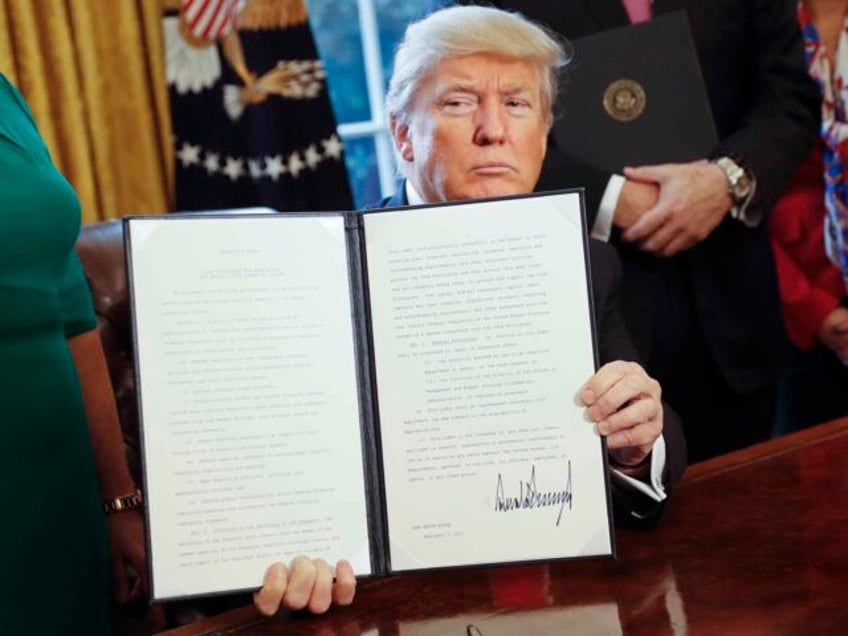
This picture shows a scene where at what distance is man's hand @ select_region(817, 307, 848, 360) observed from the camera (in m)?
2.87

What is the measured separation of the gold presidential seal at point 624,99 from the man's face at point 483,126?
61 cm

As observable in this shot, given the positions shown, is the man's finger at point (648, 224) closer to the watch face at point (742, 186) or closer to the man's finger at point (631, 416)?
the watch face at point (742, 186)

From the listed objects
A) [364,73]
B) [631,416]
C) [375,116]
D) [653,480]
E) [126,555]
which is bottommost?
[126,555]

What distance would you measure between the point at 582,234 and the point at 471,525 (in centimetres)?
37

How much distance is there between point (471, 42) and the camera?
6.06 ft

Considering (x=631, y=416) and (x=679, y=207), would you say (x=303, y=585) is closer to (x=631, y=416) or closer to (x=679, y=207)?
(x=631, y=416)

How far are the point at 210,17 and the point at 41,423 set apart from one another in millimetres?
1695

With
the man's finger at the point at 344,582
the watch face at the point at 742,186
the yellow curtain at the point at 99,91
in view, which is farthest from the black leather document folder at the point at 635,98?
the man's finger at the point at 344,582

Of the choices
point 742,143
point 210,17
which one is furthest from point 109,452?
point 210,17

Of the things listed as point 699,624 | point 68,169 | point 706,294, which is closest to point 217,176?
point 68,169

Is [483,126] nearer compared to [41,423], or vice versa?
[41,423]

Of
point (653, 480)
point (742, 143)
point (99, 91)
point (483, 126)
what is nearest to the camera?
point (653, 480)

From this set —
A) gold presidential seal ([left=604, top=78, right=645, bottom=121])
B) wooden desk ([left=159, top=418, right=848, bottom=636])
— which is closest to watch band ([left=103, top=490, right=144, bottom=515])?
wooden desk ([left=159, top=418, right=848, bottom=636])

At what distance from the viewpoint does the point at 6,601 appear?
1664 mm
